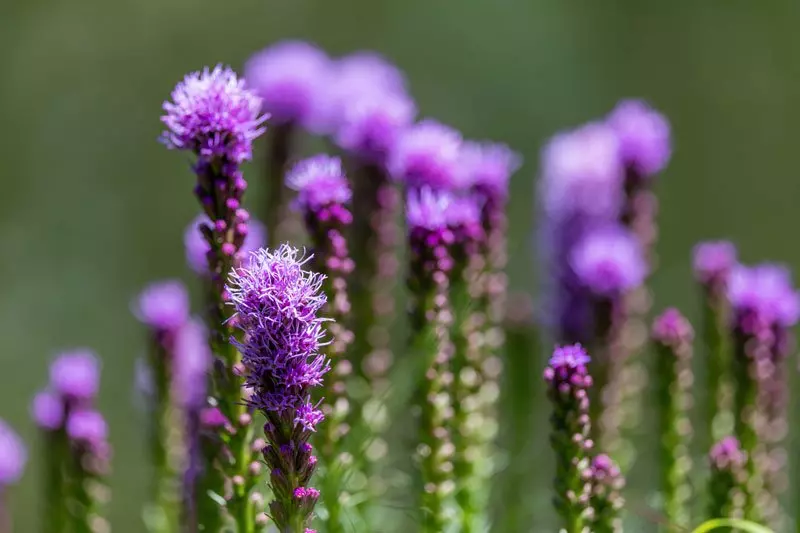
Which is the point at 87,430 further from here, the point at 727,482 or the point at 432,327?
the point at 727,482

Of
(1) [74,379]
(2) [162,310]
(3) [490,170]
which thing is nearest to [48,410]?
(1) [74,379]

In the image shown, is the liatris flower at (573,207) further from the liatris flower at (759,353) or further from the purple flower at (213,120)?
the purple flower at (213,120)

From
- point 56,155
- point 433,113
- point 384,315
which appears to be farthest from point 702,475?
point 56,155

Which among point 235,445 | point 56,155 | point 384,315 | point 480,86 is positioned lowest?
point 235,445

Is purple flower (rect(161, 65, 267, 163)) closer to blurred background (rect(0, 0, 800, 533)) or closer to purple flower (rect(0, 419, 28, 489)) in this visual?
purple flower (rect(0, 419, 28, 489))

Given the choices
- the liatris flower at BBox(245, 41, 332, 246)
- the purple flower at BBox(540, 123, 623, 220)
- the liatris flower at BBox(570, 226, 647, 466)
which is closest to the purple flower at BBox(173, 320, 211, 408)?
the liatris flower at BBox(245, 41, 332, 246)

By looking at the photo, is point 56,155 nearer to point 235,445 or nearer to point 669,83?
point 669,83
